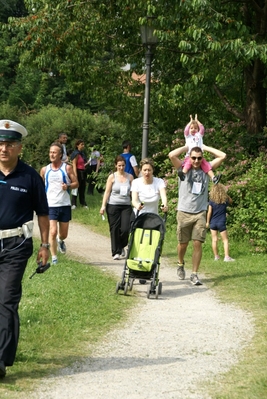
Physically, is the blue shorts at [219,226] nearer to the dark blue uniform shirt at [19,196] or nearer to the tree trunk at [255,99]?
the tree trunk at [255,99]

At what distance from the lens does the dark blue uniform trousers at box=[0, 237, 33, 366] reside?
23.0 feet

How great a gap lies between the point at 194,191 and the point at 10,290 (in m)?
5.93

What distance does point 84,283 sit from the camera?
39.7 ft

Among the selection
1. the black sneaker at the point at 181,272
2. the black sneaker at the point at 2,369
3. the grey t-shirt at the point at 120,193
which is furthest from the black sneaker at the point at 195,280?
the black sneaker at the point at 2,369

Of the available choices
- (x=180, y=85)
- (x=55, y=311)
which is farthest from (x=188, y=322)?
(x=180, y=85)

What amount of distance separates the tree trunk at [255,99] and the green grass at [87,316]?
5414 mm

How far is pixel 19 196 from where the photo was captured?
23.7 feet

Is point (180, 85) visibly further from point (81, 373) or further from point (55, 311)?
point (81, 373)

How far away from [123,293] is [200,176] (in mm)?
2141

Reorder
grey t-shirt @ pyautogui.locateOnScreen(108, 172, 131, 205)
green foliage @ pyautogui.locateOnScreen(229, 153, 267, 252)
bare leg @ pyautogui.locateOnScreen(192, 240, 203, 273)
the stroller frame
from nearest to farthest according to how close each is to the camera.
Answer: the stroller frame < bare leg @ pyautogui.locateOnScreen(192, 240, 203, 273) < grey t-shirt @ pyautogui.locateOnScreen(108, 172, 131, 205) < green foliage @ pyautogui.locateOnScreen(229, 153, 267, 252)

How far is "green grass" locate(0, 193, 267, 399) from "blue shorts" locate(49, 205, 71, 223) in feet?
2.50

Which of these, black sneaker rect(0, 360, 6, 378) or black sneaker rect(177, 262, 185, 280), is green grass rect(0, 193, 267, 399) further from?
black sneaker rect(177, 262, 185, 280)

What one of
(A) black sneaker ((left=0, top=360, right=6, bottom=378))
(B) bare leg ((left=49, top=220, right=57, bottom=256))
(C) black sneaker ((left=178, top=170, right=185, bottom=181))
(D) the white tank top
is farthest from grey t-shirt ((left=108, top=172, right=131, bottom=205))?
(A) black sneaker ((left=0, top=360, right=6, bottom=378))

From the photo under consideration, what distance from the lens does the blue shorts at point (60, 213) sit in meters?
13.9
